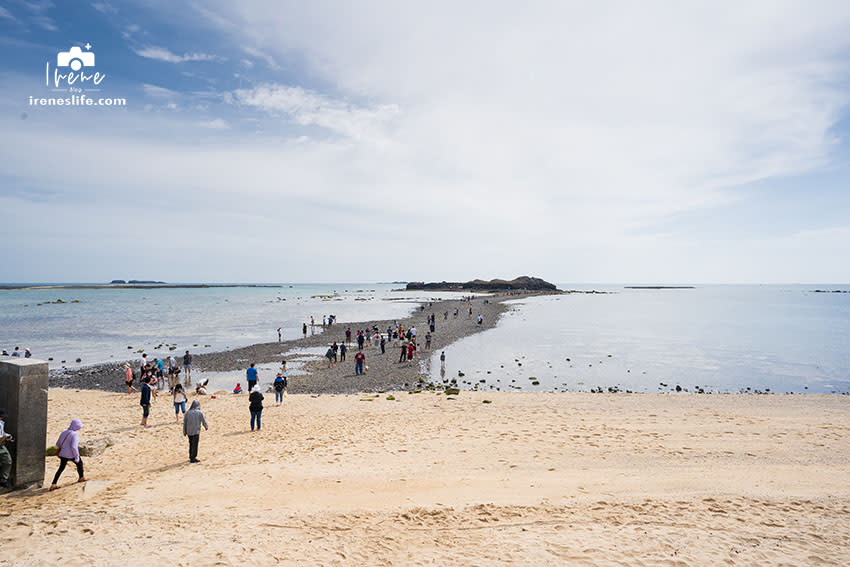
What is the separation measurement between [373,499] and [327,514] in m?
1.03

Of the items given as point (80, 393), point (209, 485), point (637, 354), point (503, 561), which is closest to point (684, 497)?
point (503, 561)

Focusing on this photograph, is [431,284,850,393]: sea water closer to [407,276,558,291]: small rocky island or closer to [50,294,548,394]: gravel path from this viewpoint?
[50,294,548,394]: gravel path

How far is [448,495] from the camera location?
902cm

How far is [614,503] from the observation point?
28.6 ft

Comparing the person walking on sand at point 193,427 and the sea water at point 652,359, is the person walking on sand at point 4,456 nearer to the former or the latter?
the person walking on sand at point 193,427

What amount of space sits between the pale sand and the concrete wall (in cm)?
46

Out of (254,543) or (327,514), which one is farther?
(327,514)

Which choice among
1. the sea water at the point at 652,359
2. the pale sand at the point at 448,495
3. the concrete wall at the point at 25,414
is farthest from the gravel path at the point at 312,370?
the concrete wall at the point at 25,414

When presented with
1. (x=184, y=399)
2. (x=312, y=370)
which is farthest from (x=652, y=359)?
(x=184, y=399)

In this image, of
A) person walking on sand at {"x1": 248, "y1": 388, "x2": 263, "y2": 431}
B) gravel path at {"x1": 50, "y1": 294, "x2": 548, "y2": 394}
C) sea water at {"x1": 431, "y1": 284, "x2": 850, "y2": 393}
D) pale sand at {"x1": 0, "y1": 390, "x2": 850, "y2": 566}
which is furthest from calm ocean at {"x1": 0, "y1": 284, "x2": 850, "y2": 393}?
person walking on sand at {"x1": 248, "y1": 388, "x2": 263, "y2": 431}

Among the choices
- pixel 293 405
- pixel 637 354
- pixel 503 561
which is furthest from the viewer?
pixel 637 354

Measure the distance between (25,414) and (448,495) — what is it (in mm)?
8699

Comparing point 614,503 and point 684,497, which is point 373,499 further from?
point 684,497

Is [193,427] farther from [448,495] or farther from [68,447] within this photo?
[448,495]
